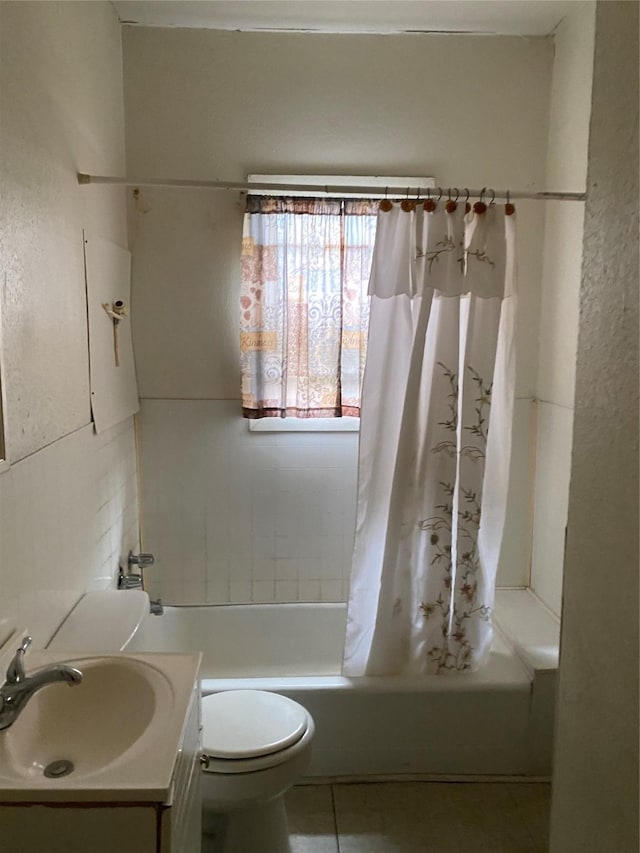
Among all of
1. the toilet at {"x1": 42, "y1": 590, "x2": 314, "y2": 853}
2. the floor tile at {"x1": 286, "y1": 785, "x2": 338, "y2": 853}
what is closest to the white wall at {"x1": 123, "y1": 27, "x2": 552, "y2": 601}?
the toilet at {"x1": 42, "y1": 590, "x2": 314, "y2": 853}

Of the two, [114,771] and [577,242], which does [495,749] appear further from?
[577,242]

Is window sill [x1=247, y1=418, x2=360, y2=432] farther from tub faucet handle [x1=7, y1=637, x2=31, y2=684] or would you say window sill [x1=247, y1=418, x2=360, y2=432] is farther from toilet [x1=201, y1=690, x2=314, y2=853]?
tub faucet handle [x1=7, y1=637, x2=31, y2=684]

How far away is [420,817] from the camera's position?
2.08 meters

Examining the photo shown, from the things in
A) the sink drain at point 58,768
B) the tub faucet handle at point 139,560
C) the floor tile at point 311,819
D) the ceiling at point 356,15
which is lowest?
the floor tile at point 311,819

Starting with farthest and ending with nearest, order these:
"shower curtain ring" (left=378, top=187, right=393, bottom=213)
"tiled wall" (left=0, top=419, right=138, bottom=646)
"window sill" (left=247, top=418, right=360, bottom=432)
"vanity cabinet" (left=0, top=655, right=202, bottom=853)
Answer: "window sill" (left=247, top=418, right=360, bottom=432), "shower curtain ring" (left=378, top=187, right=393, bottom=213), "tiled wall" (left=0, top=419, right=138, bottom=646), "vanity cabinet" (left=0, top=655, right=202, bottom=853)

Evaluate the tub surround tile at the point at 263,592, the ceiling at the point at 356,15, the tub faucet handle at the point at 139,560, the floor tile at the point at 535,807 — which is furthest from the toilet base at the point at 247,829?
the ceiling at the point at 356,15

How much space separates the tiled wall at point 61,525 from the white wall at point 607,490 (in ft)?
3.68

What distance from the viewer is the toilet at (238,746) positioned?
1675mm

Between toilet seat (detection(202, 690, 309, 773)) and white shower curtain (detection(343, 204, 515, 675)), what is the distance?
18.1 inches

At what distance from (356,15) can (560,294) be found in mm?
1344

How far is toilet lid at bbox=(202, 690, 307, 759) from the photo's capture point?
170 centimetres

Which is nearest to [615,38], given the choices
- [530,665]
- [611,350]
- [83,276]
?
[611,350]

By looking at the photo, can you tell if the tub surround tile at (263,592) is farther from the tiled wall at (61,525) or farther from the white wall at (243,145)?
the tiled wall at (61,525)

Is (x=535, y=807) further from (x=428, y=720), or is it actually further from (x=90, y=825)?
(x=90, y=825)
